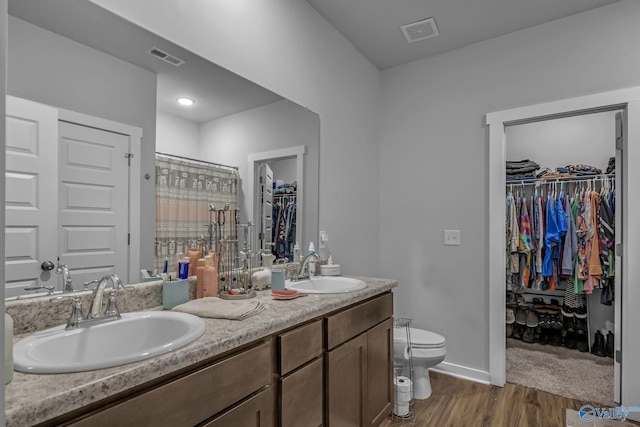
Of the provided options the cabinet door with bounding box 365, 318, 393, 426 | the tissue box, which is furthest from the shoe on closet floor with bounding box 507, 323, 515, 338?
the tissue box

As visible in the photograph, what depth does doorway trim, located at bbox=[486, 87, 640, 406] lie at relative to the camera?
2182 mm

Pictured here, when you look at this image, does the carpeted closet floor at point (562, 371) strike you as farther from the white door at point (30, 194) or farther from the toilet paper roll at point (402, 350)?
the white door at point (30, 194)

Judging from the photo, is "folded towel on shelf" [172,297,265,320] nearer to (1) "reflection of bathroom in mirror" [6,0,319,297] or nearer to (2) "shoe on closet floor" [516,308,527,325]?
(1) "reflection of bathroom in mirror" [6,0,319,297]

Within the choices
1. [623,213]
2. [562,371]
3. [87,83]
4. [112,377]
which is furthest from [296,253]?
[562,371]

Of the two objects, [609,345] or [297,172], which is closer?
[297,172]

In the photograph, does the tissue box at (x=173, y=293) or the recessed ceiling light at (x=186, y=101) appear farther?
the recessed ceiling light at (x=186, y=101)

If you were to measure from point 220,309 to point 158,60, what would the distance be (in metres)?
1.07

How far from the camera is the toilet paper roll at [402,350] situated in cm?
237

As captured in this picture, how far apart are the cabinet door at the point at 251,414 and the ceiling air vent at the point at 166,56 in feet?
4.53

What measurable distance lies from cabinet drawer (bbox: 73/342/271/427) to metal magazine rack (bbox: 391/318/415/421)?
131 centimetres

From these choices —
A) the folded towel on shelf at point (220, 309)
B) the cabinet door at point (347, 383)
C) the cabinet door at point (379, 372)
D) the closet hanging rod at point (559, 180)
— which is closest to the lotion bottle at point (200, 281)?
the folded towel on shelf at point (220, 309)

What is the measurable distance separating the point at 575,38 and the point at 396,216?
68.9 inches

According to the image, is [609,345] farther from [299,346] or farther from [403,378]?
[299,346]

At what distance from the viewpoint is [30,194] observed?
1.10 meters
